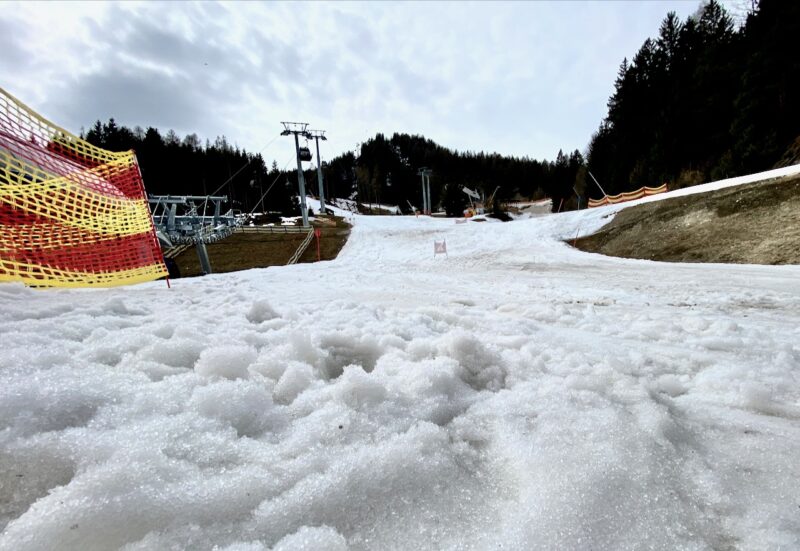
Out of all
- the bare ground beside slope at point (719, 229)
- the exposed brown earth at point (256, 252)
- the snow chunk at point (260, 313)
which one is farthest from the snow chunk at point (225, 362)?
the exposed brown earth at point (256, 252)

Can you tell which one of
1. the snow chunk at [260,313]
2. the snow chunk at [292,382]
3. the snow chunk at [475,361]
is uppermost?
the snow chunk at [260,313]

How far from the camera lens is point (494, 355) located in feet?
8.34

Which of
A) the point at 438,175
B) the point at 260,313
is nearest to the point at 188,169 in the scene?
the point at 438,175

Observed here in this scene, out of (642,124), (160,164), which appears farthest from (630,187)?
(160,164)

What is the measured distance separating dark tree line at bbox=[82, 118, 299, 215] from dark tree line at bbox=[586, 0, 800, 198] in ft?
161

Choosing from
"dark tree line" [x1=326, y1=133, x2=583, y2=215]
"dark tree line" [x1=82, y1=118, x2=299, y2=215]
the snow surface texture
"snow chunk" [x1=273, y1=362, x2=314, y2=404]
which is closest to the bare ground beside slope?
the snow surface texture

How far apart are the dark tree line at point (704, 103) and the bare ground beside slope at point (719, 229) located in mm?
17337

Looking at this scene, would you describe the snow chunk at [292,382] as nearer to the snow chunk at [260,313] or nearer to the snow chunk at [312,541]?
the snow chunk at [312,541]

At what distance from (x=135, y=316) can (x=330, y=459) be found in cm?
296

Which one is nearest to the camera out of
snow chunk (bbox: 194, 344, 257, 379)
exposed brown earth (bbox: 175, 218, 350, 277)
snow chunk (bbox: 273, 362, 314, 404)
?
snow chunk (bbox: 273, 362, 314, 404)

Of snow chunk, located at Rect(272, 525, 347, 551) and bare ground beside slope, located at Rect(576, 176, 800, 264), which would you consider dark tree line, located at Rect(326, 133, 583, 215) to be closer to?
bare ground beside slope, located at Rect(576, 176, 800, 264)

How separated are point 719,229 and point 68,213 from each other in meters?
15.3

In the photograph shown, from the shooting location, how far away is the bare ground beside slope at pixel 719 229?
27.6 feet

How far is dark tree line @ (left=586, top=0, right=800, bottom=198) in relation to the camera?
78.3 feet
